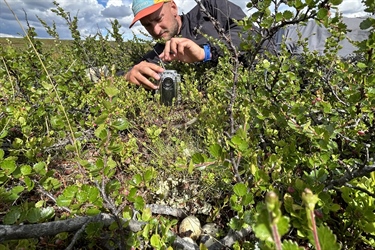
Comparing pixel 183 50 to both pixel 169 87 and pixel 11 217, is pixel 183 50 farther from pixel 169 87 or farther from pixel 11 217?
pixel 11 217

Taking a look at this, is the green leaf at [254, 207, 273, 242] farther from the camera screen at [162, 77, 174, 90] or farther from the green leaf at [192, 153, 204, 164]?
the camera screen at [162, 77, 174, 90]

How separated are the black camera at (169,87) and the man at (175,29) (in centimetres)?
14

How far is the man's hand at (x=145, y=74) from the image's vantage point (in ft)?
8.58

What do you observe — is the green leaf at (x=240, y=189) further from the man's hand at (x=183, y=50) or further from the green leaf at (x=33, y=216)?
the man's hand at (x=183, y=50)

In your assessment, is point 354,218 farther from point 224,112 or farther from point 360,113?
point 224,112

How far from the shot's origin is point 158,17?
359 cm

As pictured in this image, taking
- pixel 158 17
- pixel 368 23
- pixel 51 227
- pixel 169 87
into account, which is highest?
pixel 158 17

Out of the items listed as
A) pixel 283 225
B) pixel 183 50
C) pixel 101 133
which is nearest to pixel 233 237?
pixel 101 133

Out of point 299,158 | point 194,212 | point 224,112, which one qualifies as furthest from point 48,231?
point 224,112

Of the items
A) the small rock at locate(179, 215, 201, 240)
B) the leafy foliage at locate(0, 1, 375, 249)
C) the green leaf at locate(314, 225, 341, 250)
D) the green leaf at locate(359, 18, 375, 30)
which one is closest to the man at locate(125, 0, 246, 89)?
the leafy foliage at locate(0, 1, 375, 249)

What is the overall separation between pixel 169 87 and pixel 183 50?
0.36 metres

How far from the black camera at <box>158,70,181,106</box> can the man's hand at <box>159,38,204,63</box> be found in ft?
0.71

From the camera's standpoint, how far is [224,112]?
1.39 meters

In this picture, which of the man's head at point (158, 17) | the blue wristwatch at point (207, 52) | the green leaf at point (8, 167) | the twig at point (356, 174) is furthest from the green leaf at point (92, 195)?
the man's head at point (158, 17)
